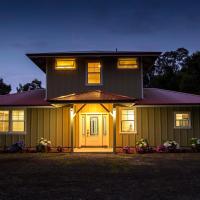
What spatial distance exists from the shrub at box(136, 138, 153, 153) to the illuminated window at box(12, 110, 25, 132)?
6.84 meters

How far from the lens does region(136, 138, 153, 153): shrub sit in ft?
61.5

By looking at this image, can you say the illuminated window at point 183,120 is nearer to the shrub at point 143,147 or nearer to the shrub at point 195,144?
the shrub at point 195,144

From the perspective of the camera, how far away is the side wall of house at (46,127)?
20.0 metres

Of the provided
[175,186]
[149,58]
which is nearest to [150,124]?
[149,58]

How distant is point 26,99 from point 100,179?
1180 centimetres

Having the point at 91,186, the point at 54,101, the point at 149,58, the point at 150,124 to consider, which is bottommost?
the point at 91,186

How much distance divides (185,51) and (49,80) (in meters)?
42.5

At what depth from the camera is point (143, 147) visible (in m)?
18.8

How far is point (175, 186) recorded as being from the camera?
30.9ft

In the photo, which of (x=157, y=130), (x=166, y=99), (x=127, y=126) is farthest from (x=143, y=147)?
(x=166, y=99)

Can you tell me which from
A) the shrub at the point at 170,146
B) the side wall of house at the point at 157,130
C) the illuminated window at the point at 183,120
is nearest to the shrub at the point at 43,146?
the side wall of house at the point at 157,130

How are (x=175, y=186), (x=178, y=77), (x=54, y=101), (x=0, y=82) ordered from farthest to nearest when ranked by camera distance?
1. (x=0, y=82)
2. (x=178, y=77)
3. (x=54, y=101)
4. (x=175, y=186)

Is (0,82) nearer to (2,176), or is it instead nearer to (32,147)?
(32,147)

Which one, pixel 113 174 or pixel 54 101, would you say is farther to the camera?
pixel 54 101
